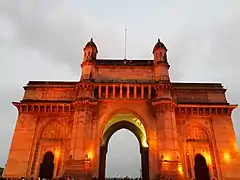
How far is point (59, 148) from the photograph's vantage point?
90.5 feet

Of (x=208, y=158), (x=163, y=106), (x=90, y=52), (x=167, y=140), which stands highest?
(x=90, y=52)

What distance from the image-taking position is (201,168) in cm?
2727

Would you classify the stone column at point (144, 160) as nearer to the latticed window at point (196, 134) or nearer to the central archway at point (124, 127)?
the central archway at point (124, 127)

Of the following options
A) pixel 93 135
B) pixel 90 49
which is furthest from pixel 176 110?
pixel 90 49

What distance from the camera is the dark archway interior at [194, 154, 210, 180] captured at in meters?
26.8

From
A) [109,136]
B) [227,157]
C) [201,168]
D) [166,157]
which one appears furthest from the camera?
[109,136]

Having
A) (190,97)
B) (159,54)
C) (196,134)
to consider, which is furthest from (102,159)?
(159,54)

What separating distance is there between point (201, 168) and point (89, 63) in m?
18.5

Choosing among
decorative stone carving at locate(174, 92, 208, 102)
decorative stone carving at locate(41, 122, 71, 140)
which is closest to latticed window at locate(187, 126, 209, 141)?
decorative stone carving at locate(174, 92, 208, 102)

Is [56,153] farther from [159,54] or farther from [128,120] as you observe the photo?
[159,54]

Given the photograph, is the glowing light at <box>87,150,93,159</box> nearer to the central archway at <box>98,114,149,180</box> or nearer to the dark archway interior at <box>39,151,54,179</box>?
the dark archway interior at <box>39,151,54,179</box>

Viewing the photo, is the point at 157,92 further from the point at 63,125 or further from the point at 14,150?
the point at 14,150

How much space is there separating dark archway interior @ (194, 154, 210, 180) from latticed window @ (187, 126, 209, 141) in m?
1.98

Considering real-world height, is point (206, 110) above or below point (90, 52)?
below
